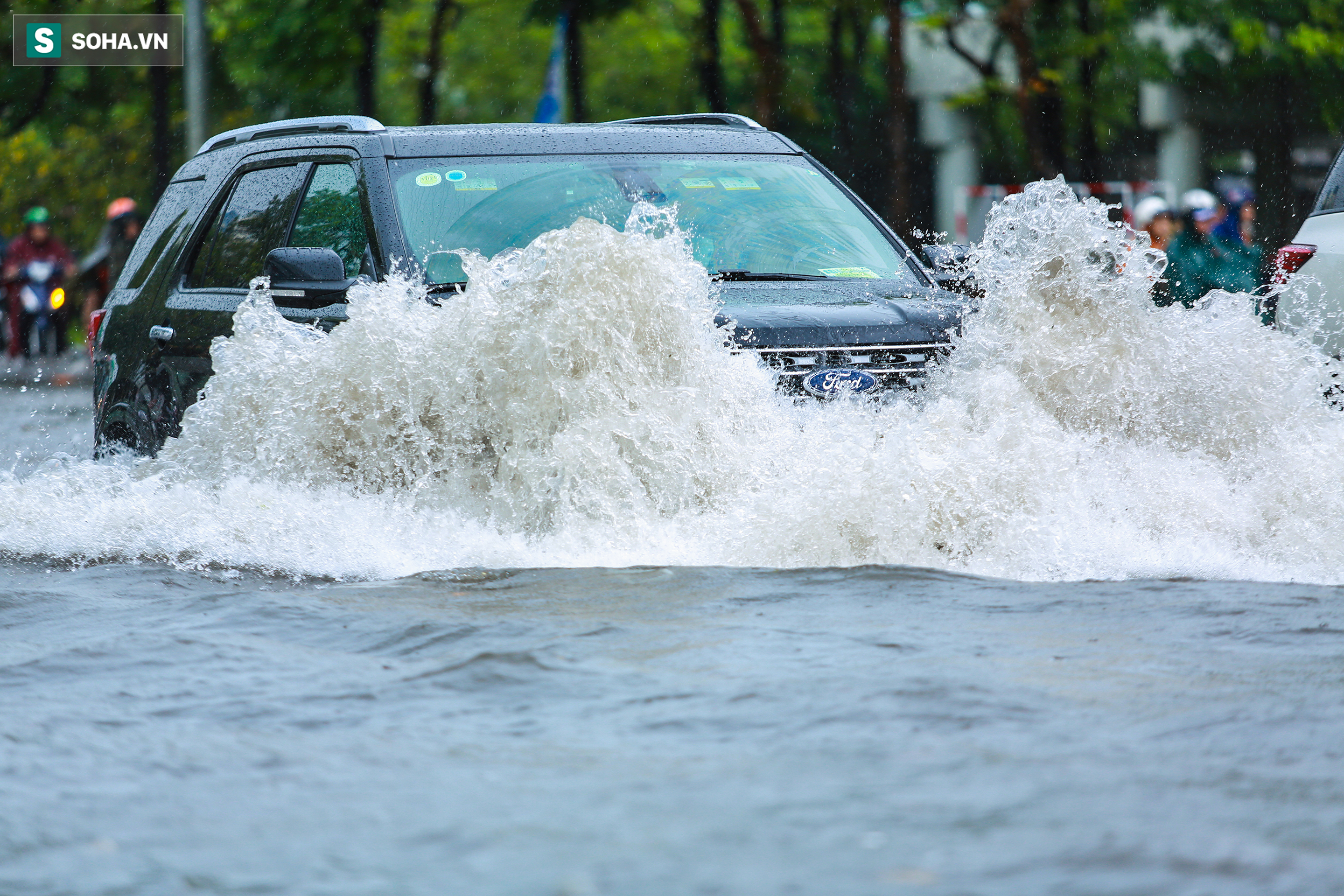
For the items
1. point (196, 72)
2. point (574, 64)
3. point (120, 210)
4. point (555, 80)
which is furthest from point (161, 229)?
point (574, 64)

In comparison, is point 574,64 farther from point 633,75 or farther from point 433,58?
point 633,75

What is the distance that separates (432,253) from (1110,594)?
2559 mm

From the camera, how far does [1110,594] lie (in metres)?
5.15

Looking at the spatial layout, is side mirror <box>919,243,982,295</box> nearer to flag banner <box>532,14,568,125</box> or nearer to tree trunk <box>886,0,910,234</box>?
tree trunk <box>886,0,910,234</box>

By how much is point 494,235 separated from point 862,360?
1381 millimetres

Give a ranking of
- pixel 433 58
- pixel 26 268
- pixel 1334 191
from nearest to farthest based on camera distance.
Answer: pixel 1334 191, pixel 26 268, pixel 433 58

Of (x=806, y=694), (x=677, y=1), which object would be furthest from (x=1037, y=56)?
(x=806, y=694)

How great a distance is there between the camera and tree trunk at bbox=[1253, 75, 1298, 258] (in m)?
25.5

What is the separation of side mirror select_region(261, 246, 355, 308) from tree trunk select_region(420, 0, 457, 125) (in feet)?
66.0

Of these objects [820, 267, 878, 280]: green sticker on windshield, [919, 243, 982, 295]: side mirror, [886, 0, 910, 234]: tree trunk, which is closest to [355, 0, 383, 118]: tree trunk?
[886, 0, 910, 234]: tree trunk

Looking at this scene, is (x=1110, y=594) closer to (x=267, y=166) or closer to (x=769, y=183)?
(x=769, y=183)

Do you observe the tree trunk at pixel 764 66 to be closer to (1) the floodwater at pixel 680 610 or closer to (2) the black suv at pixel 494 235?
(2) the black suv at pixel 494 235

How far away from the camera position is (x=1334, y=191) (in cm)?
862

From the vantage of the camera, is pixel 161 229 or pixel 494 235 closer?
pixel 494 235
